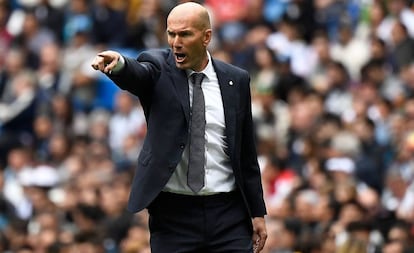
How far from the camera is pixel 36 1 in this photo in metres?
21.1

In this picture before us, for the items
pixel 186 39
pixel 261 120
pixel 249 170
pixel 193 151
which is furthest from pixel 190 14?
pixel 261 120

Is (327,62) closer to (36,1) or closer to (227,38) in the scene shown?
(227,38)

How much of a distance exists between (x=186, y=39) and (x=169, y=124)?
1.65 feet

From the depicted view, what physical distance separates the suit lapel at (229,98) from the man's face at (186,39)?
0.22 m

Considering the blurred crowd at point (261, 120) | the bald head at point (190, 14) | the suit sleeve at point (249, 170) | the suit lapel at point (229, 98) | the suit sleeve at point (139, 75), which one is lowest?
the blurred crowd at point (261, 120)

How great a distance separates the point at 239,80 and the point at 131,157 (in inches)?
350

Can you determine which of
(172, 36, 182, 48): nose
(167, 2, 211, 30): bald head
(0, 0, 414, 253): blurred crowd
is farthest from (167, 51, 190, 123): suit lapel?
(0, 0, 414, 253): blurred crowd

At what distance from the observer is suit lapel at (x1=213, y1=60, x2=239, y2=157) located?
8.41m

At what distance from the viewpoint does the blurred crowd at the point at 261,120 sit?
13961 mm

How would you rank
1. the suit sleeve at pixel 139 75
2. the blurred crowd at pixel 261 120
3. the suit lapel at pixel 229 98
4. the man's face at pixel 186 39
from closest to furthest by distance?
1. the suit sleeve at pixel 139 75
2. the man's face at pixel 186 39
3. the suit lapel at pixel 229 98
4. the blurred crowd at pixel 261 120

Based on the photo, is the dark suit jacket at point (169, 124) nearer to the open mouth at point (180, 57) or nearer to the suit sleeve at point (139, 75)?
the suit sleeve at point (139, 75)

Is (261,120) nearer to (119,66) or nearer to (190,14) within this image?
(190,14)

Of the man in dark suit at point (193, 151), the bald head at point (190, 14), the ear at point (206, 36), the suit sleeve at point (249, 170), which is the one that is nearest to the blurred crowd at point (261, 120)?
the suit sleeve at point (249, 170)

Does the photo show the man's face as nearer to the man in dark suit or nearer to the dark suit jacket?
the man in dark suit
